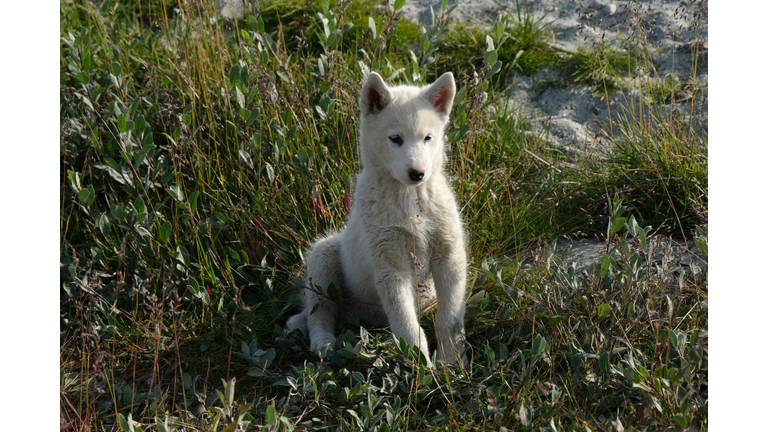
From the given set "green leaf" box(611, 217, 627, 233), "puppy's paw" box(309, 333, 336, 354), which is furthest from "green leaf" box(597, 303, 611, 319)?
"puppy's paw" box(309, 333, 336, 354)

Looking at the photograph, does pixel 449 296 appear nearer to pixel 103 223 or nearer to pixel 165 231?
pixel 165 231

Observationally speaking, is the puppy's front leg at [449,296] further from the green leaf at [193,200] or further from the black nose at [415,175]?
the green leaf at [193,200]

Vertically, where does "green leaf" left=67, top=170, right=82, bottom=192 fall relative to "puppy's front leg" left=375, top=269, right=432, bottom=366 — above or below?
above

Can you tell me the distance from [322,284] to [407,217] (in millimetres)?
793

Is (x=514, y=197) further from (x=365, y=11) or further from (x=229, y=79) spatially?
(x=365, y=11)

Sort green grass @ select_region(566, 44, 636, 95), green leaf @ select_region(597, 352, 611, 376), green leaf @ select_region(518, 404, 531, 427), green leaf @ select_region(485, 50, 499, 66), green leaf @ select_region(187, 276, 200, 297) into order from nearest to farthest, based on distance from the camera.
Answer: green leaf @ select_region(518, 404, 531, 427) → green leaf @ select_region(597, 352, 611, 376) → green leaf @ select_region(187, 276, 200, 297) → green leaf @ select_region(485, 50, 499, 66) → green grass @ select_region(566, 44, 636, 95)

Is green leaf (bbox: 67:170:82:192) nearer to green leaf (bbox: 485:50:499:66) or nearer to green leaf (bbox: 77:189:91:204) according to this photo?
green leaf (bbox: 77:189:91:204)

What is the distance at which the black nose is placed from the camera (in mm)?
3029

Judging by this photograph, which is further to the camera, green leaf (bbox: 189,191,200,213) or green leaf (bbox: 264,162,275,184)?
green leaf (bbox: 264,162,275,184)

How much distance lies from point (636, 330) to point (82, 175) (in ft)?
11.4

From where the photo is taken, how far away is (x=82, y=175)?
14.2 ft

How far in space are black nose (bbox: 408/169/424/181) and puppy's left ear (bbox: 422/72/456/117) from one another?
1.58 ft

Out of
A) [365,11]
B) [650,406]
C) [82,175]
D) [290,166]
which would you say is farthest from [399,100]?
[365,11]

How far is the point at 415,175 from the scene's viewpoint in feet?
9.96
